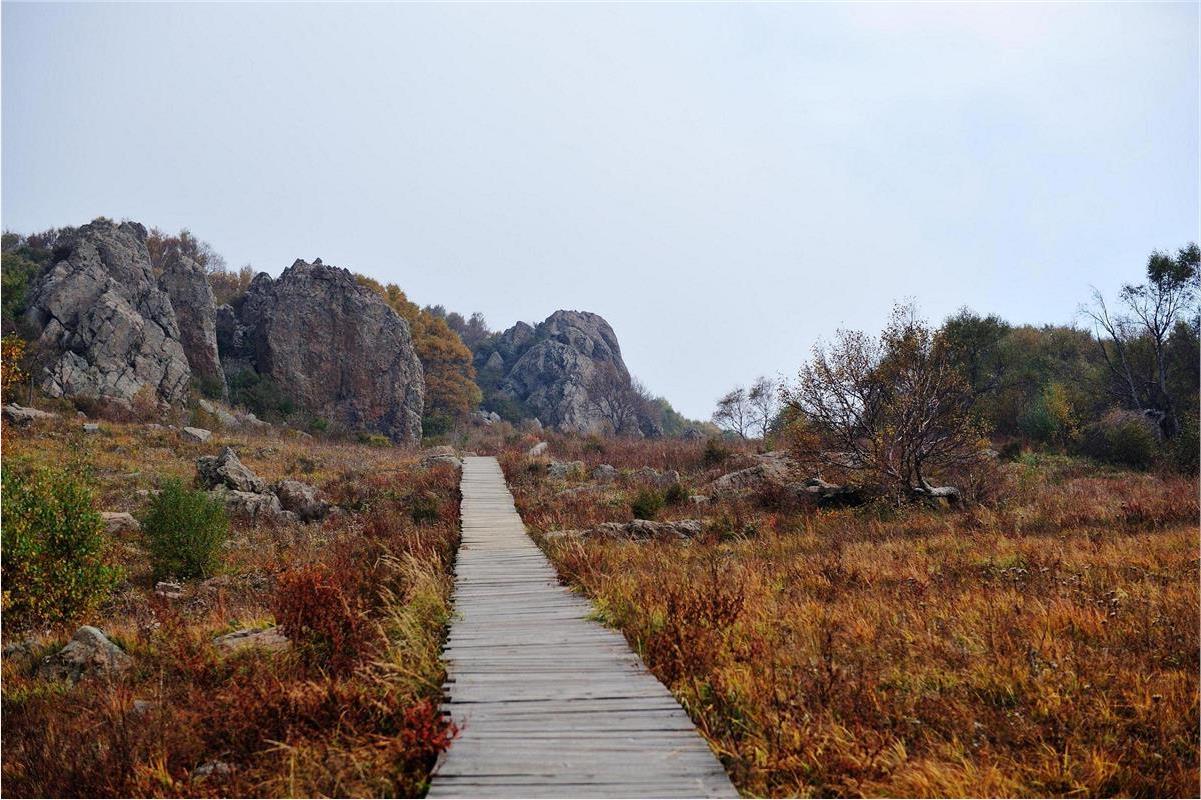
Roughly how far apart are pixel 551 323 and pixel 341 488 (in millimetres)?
64764

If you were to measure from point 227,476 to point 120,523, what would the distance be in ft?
12.5

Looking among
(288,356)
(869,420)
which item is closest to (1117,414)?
(869,420)

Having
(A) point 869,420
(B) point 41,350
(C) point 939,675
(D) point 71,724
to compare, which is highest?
(B) point 41,350

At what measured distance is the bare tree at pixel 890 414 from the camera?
1734 centimetres

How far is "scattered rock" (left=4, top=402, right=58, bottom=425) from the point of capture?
1025 inches

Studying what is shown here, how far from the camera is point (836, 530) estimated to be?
47.0 feet

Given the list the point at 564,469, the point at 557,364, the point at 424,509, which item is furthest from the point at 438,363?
the point at 424,509

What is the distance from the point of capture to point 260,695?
502 centimetres

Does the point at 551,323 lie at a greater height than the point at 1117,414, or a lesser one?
greater

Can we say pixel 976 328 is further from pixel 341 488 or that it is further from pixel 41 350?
pixel 41 350

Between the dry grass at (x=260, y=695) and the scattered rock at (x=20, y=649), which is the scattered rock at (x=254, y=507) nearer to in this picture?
the dry grass at (x=260, y=695)

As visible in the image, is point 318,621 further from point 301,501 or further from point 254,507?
point 301,501

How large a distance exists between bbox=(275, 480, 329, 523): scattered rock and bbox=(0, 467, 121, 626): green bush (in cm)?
794

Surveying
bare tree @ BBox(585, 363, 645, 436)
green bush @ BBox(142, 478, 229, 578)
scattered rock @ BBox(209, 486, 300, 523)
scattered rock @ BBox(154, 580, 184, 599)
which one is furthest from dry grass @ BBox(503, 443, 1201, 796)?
bare tree @ BBox(585, 363, 645, 436)
